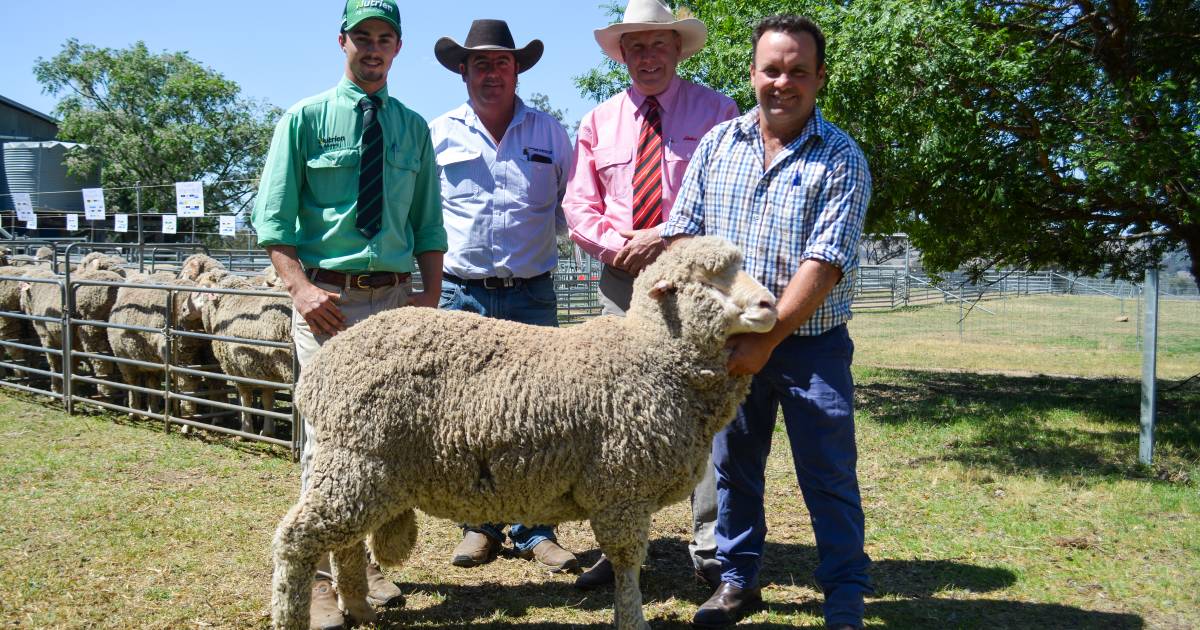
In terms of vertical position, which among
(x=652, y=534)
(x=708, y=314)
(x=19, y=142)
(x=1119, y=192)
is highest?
(x=19, y=142)

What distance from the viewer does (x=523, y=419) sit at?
3.18m

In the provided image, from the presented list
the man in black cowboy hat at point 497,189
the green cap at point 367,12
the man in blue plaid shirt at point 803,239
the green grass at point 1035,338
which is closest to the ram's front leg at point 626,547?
the man in blue plaid shirt at point 803,239

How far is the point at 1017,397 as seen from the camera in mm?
10164

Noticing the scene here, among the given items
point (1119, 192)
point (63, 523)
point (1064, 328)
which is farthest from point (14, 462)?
point (1064, 328)

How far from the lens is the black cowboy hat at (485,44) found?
14.5 ft

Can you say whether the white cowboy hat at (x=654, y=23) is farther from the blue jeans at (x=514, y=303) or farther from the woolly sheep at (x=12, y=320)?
the woolly sheep at (x=12, y=320)

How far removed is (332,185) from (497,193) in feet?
3.35

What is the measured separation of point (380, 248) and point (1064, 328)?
20.0 metres

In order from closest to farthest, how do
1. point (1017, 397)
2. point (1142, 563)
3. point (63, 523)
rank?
point (1142, 563) → point (63, 523) → point (1017, 397)

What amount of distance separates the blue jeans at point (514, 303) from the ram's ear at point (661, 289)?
4.45 ft

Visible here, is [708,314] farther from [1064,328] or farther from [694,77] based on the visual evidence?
[1064,328]

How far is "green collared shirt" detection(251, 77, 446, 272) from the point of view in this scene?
3537mm

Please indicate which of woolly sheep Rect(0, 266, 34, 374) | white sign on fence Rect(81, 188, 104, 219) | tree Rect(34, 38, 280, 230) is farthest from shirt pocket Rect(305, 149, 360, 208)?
tree Rect(34, 38, 280, 230)

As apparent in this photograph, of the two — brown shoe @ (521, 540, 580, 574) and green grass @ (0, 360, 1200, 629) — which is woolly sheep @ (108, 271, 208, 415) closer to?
green grass @ (0, 360, 1200, 629)
